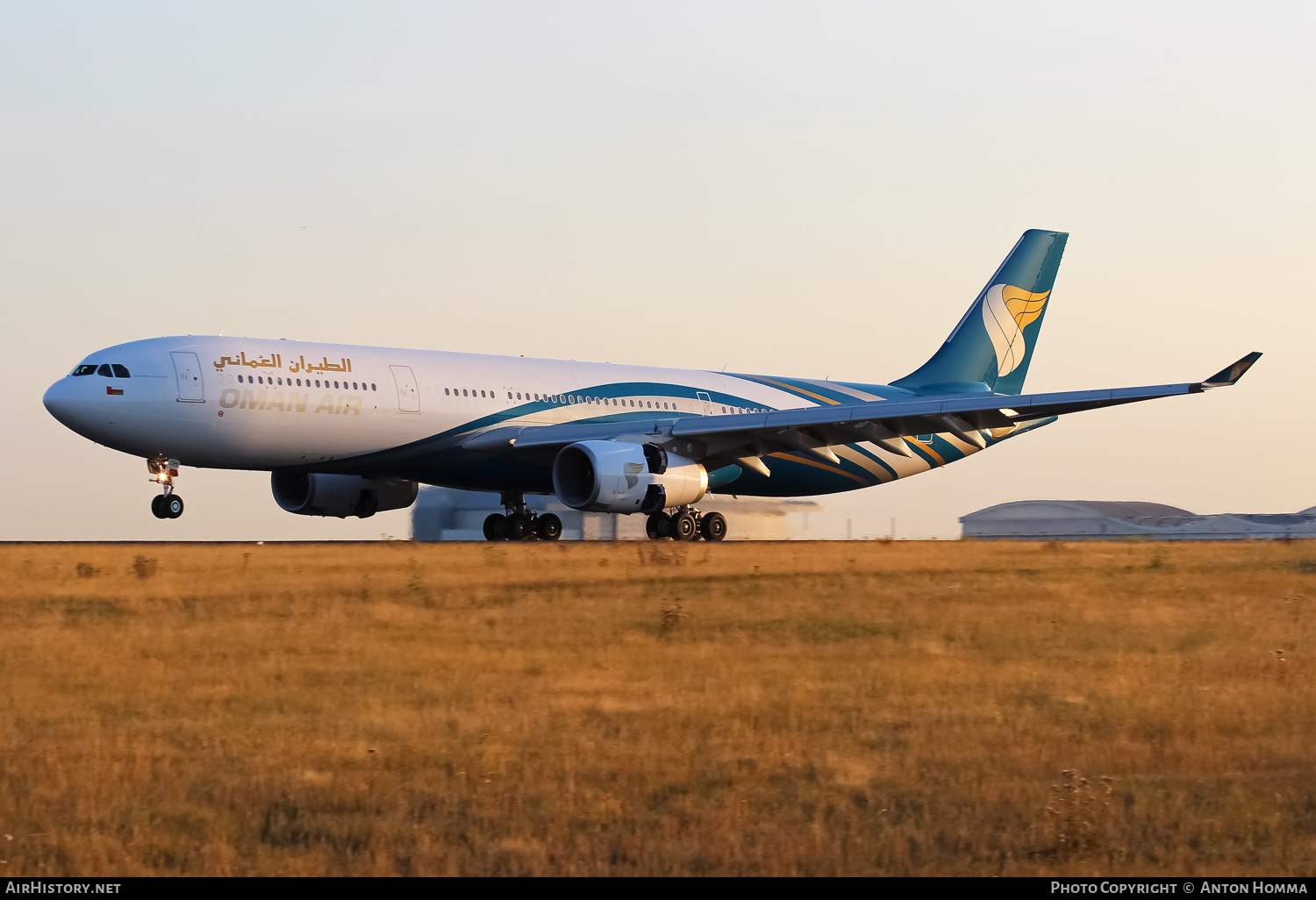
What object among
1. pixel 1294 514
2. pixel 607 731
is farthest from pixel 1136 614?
pixel 1294 514

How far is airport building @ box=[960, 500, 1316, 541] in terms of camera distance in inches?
2261

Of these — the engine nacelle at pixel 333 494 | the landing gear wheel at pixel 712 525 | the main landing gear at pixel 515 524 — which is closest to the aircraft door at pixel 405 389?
the engine nacelle at pixel 333 494

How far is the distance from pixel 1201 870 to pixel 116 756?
727cm

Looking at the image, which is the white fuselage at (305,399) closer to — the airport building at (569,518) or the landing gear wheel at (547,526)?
the landing gear wheel at (547,526)

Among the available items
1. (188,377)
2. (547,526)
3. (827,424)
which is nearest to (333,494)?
(547,526)

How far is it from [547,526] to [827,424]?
8.36 metres

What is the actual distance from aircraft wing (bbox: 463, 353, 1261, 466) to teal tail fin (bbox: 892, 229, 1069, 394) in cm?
844

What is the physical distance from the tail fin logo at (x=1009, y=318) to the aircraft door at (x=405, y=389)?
64.0 ft

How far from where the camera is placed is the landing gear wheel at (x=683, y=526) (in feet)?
109

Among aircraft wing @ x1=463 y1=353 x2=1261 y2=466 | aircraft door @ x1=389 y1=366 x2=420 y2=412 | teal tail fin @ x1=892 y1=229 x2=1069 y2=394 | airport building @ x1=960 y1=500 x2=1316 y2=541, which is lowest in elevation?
airport building @ x1=960 y1=500 x2=1316 y2=541


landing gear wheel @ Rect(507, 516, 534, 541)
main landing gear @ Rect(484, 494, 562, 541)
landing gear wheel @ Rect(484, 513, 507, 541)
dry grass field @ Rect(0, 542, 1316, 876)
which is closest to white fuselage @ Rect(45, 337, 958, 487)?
main landing gear @ Rect(484, 494, 562, 541)

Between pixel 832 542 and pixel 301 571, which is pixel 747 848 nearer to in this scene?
pixel 301 571

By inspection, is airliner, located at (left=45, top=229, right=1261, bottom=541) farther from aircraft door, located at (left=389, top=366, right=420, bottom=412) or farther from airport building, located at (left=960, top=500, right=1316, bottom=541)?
airport building, located at (left=960, top=500, right=1316, bottom=541)

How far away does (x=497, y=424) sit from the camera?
31703mm
